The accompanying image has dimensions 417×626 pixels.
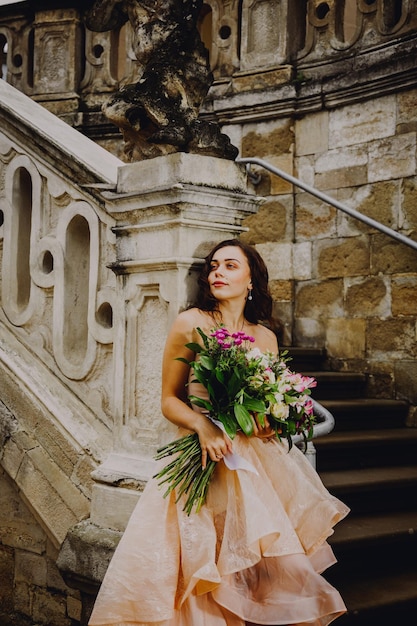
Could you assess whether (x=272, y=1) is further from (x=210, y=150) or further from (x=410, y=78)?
(x=210, y=150)

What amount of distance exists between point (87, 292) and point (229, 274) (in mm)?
1021

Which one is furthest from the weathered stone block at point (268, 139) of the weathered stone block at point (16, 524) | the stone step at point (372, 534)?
the weathered stone block at point (16, 524)

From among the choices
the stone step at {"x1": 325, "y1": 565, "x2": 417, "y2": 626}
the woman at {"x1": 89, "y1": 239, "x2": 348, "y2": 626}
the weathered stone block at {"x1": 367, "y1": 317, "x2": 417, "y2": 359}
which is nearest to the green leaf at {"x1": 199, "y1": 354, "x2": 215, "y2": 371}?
the woman at {"x1": 89, "y1": 239, "x2": 348, "y2": 626}

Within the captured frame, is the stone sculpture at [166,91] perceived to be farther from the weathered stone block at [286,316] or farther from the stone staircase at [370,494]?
the weathered stone block at [286,316]

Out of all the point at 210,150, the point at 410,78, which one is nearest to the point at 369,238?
the point at 410,78

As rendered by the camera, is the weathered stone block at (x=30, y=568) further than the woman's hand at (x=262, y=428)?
Yes

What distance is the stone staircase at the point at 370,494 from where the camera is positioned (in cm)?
370

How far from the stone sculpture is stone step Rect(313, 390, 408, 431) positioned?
2.27 meters

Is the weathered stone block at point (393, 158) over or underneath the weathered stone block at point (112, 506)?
over

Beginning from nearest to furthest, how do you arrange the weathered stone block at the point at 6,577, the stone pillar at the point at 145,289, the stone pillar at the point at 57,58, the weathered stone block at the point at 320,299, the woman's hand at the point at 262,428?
the woman's hand at the point at 262,428
the stone pillar at the point at 145,289
the weathered stone block at the point at 6,577
the weathered stone block at the point at 320,299
the stone pillar at the point at 57,58

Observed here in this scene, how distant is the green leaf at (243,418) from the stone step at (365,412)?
248 centimetres

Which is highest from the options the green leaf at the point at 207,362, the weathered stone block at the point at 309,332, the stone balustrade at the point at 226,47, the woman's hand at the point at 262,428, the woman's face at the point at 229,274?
the stone balustrade at the point at 226,47

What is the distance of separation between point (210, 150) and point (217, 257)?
0.52 meters

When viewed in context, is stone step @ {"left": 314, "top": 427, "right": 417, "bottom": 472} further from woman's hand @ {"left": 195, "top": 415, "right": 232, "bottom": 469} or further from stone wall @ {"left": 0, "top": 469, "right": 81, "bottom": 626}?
woman's hand @ {"left": 195, "top": 415, "right": 232, "bottom": 469}
